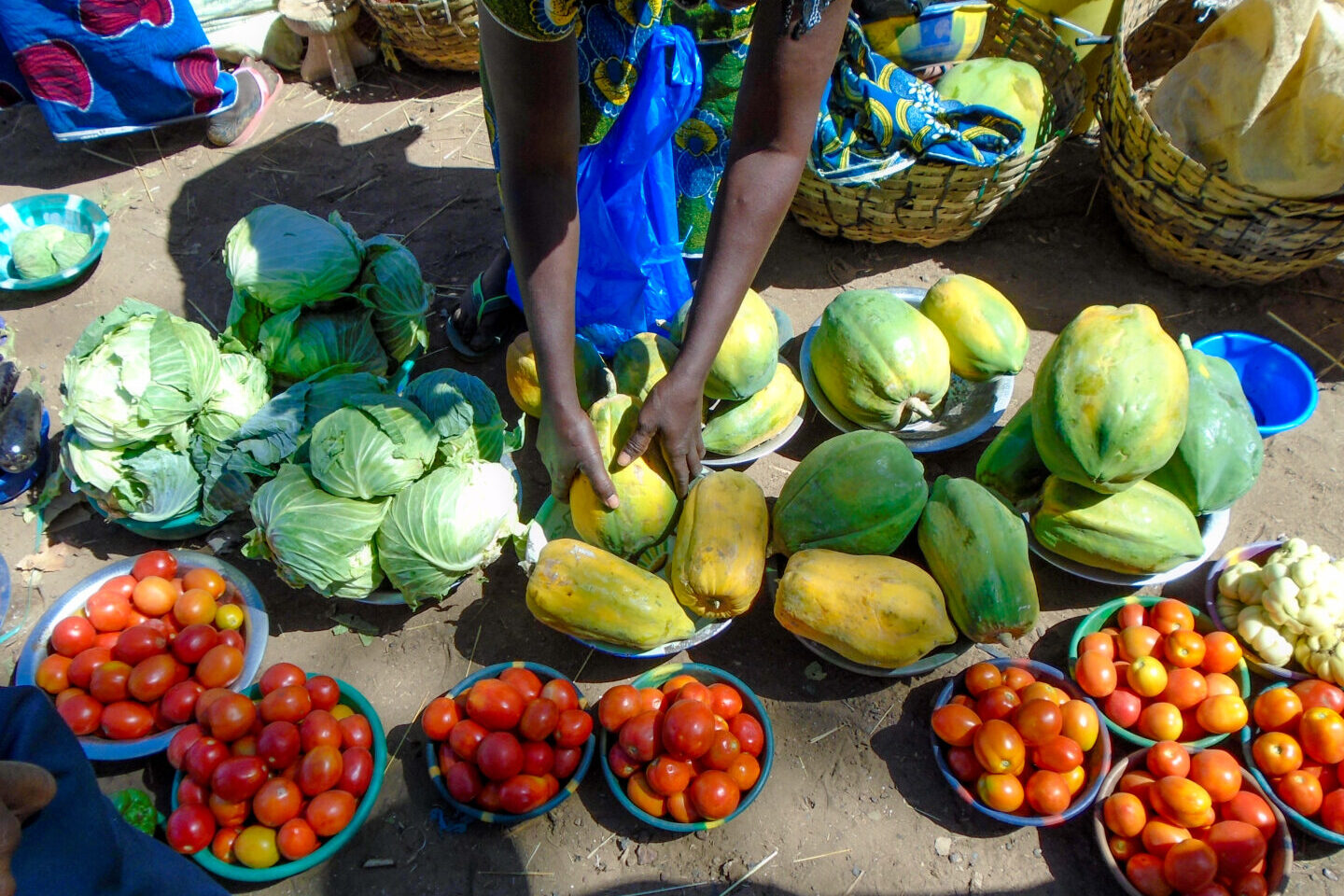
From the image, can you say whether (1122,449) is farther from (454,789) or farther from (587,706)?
(454,789)

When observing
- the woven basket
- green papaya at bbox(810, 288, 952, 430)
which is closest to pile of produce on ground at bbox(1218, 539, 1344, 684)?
green papaya at bbox(810, 288, 952, 430)

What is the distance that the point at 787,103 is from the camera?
1.88 meters

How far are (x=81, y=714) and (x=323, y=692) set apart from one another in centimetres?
62

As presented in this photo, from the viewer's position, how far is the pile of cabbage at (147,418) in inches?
99.3

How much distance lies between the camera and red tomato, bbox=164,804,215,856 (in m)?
1.96

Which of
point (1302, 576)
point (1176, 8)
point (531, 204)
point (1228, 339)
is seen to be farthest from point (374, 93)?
point (1302, 576)

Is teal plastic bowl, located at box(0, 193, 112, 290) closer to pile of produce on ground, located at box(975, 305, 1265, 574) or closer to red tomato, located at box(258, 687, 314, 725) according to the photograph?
red tomato, located at box(258, 687, 314, 725)

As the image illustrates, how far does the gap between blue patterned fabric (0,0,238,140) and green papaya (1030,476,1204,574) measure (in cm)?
436

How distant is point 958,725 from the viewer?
6.86ft

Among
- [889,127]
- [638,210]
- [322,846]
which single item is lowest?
[322,846]

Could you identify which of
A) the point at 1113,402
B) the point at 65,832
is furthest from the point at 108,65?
the point at 1113,402

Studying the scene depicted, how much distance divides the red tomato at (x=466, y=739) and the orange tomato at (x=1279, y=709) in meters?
2.02

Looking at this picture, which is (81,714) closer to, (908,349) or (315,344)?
(315,344)

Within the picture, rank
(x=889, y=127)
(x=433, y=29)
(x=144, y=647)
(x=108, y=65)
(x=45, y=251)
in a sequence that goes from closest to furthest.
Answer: (x=144, y=647), (x=889, y=127), (x=45, y=251), (x=108, y=65), (x=433, y=29)
